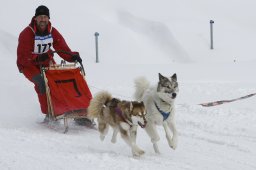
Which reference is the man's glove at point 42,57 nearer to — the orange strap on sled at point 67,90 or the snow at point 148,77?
the orange strap on sled at point 67,90

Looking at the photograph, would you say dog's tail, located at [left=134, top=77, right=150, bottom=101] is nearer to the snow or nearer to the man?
the snow

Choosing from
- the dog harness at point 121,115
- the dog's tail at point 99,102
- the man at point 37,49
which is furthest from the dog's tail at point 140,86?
the man at point 37,49

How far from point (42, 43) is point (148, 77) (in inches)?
167

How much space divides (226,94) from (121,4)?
9832 millimetres

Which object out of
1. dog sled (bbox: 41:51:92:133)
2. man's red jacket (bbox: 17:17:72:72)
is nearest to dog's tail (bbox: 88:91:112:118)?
dog sled (bbox: 41:51:92:133)

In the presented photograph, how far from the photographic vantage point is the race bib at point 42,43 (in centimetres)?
679

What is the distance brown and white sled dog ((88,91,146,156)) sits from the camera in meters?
4.89

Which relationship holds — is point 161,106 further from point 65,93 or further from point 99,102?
point 65,93

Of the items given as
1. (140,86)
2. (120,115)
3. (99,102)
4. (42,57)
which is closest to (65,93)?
(42,57)

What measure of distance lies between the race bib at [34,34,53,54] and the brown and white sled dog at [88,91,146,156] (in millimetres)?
1557

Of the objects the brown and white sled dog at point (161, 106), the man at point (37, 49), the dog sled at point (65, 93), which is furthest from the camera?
the man at point (37, 49)

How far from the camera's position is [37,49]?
685cm

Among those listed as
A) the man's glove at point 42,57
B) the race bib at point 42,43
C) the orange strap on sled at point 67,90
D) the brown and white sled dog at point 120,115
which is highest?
the race bib at point 42,43

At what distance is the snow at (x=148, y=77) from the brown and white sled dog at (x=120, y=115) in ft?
0.62
